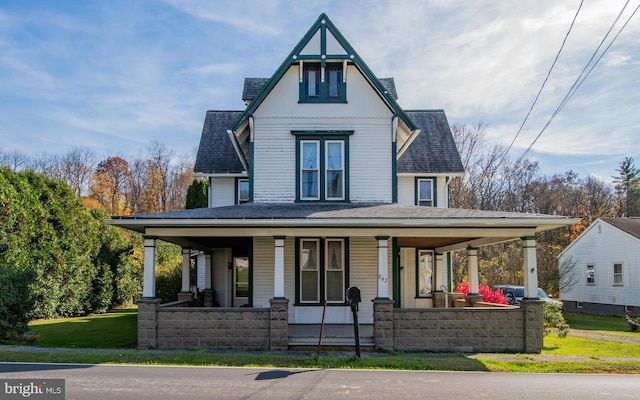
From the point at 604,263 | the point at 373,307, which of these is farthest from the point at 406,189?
the point at 604,263

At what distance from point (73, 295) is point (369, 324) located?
1282 cm

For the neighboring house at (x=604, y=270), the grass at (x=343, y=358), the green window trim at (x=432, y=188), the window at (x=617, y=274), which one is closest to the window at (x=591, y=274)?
the neighboring house at (x=604, y=270)

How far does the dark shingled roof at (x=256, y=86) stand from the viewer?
23.0 metres

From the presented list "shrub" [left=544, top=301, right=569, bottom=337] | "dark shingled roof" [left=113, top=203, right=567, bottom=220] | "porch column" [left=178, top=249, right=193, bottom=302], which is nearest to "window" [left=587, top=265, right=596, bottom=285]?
"shrub" [left=544, top=301, right=569, bottom=337]

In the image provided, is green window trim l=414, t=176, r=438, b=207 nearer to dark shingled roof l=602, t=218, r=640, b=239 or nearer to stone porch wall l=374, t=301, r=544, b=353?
stone porch wall l=374, t=301, r=544, b=353

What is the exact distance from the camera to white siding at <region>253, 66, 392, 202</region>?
16.9 metres

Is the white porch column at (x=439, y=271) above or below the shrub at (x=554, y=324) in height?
above

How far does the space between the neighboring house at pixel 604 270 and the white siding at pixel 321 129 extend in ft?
65.9

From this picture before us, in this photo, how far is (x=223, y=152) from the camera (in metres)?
23.7

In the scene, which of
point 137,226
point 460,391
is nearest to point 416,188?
point 137,226

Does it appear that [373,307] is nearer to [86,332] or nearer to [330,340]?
[330,340]

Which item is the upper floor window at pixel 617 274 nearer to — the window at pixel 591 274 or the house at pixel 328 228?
the window at pixel 591 274

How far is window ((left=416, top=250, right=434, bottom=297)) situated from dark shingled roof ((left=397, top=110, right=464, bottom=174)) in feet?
12.5

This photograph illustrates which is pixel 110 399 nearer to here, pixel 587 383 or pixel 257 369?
pixel 257 369
